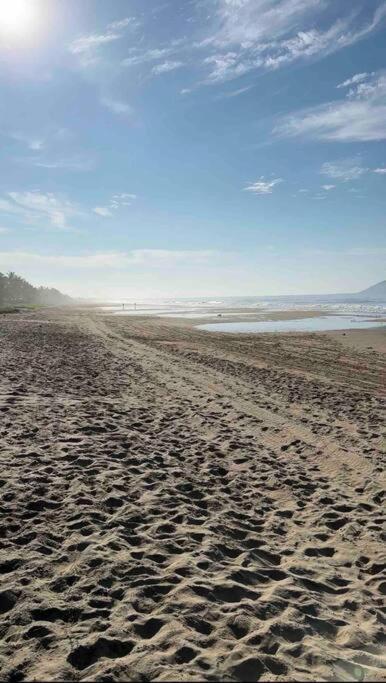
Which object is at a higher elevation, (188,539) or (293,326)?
(293,326)

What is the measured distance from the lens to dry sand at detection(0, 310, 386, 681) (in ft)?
12.9

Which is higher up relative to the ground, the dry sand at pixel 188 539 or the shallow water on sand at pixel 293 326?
the shallow water on sand at pixel 293 326

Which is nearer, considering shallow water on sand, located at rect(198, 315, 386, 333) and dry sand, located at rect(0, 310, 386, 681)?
dry sand, located at rect(0, 310, 386, 681)

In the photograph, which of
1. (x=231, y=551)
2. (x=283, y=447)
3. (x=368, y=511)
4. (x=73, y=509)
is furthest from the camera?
(x=283, y=447)

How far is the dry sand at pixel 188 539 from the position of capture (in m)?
3.95

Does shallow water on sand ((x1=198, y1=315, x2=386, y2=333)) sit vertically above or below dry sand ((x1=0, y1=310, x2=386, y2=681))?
above

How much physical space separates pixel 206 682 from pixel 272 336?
35287mm

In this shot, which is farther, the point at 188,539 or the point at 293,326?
the point at 293,326

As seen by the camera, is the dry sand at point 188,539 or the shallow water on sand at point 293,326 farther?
the shallow water on sand at point 293,326

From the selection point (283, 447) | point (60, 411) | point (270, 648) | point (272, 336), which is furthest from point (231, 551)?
point (272, 336)

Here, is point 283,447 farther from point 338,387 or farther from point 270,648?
point 338,387

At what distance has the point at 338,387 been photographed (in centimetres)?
1714

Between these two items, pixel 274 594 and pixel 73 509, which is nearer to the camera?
pixel 274 594

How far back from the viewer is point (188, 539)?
595cm
